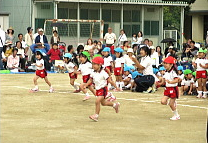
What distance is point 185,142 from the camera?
978 cm

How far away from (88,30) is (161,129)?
23.8 metres

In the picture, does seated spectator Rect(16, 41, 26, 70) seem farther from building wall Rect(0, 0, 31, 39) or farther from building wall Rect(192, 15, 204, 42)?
building wall Rect(192, 15, 204, 42)

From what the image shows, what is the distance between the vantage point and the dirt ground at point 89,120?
33.2 feet

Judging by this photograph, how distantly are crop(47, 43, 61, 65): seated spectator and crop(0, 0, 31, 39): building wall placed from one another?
973cm

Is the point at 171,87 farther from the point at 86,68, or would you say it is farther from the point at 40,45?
the point at 40,45

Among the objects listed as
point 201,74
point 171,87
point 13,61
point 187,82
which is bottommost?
point 187,82

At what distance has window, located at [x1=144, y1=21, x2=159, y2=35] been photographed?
39.3 meters

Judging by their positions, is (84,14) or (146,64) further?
(84,14)

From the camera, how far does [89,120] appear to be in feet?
40.0

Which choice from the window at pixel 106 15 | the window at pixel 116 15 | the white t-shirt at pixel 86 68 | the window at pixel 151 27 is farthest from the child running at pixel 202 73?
the window at pixel 151 27

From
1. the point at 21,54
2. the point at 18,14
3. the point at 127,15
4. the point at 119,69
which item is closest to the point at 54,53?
the point at 21,54

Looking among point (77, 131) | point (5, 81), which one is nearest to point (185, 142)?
point (77, 131)

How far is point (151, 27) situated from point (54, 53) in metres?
15.1

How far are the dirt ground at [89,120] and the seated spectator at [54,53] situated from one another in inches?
310
